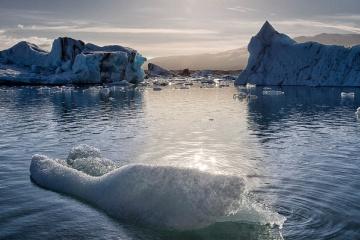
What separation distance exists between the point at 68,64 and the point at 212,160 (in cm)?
6904

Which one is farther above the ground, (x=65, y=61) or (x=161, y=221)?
(x=65, y=61)

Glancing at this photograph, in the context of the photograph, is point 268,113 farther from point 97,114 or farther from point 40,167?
point 40,167

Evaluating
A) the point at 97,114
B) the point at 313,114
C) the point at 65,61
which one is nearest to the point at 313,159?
the point at 313,114

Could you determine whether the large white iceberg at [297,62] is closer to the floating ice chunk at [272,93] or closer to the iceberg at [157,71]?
the floating ice chunk at [272,93]

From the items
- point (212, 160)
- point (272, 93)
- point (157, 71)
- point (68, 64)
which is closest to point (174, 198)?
point (212, 160)

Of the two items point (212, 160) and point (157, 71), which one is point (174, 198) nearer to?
point (212, 160)

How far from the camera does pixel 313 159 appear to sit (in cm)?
1473

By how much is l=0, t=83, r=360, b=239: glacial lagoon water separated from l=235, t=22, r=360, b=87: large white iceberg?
1485 inches

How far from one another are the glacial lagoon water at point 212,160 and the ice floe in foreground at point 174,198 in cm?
17

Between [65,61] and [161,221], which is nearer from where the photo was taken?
[161,221]

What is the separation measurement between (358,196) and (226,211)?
4.15m

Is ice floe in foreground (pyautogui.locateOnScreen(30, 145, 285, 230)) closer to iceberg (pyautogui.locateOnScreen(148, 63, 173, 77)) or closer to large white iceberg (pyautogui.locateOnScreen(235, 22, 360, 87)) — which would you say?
large white iceberg (pyautogui.locateOnScreen(235, 22, 360, 87))

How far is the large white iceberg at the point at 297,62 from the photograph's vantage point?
66.0 m

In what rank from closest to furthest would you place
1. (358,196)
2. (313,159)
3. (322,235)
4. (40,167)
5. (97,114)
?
1. (322,235)
2. (358,196)
3. (40,167)
4. (313,159)
5. (97,114)
